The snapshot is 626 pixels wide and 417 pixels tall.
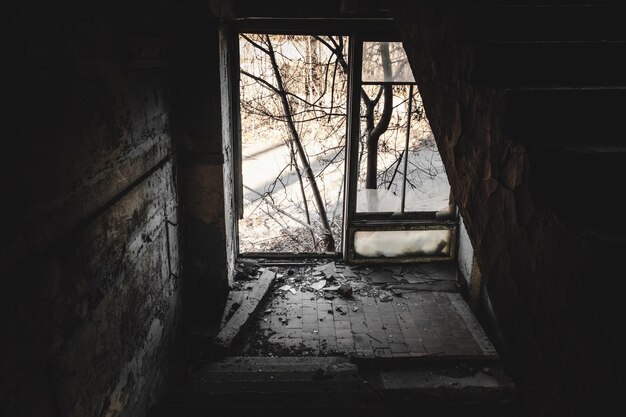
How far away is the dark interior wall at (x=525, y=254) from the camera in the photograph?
1.11 meters

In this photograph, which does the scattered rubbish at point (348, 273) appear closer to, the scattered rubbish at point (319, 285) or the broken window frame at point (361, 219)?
the broken window frame at point (361, 219)

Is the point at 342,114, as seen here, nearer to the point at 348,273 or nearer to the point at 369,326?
the point at 348,273

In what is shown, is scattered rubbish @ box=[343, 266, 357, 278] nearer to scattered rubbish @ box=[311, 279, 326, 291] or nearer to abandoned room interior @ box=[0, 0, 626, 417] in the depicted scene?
abandoned room interior @ box=[0, 0, 626, 417]

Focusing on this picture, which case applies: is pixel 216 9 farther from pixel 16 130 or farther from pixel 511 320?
pixel 511 320

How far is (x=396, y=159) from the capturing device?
5.55 m

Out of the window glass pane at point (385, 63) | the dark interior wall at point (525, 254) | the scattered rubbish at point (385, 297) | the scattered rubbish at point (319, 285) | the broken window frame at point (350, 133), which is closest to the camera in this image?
the dark interior wall at point (525, 254)

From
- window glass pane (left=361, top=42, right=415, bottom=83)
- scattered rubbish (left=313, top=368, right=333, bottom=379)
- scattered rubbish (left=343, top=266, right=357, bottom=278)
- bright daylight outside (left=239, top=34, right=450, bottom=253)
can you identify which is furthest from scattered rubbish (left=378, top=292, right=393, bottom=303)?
window glass pane (left=361, top=42, right=415, bottom=83)

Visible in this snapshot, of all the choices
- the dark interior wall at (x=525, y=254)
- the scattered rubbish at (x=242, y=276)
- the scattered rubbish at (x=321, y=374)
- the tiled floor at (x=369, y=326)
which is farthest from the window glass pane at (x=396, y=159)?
the dark interior wall at (x=525, y=254)

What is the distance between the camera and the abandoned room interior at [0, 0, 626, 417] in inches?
56.1

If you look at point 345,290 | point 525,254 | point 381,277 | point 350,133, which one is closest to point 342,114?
point 350,133

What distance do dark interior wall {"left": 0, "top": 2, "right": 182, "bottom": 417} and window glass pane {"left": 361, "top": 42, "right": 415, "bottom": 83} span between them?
8.05 feet

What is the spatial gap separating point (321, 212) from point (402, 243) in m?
1.50

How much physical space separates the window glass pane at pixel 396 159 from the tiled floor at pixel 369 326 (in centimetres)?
120

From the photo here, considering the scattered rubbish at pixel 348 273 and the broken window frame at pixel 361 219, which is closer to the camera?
the broken window frame at pixel 361 219
